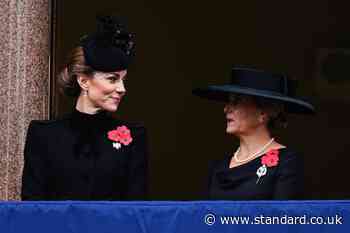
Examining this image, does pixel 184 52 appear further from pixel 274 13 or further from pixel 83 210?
pixel 83 210

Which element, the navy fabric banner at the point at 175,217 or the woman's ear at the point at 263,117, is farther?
the woman's ear at the point at 263,117

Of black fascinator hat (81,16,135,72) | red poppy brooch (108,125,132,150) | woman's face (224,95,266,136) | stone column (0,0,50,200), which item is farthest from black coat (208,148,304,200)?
stone column (0,0,50,200)

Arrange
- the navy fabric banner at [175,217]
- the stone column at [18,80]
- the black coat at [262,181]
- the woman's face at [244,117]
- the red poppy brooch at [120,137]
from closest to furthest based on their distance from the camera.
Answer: the navy fabric banner at [175,217] < the black coat at [262,181] < the red poppy brooch at [120,137] < the woman's face at [244,117] < the stone column at [18,80]

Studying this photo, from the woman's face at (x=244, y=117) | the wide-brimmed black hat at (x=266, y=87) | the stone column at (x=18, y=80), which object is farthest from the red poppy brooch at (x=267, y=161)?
the stone column at (x=18, y=80)

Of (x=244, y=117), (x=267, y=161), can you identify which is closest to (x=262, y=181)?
(x=267, y=161)

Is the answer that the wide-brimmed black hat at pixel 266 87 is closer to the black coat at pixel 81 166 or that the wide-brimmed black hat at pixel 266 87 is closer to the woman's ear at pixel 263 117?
the woman's ear at pixel 263 117

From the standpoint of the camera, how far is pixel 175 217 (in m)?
4.95

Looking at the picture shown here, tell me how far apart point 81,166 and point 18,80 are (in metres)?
1.26

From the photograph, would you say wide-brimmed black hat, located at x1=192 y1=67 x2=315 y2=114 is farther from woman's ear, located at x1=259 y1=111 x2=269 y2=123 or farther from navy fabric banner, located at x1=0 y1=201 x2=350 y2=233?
navy fabric banner, located at x1=0 y1=201 x2=350 y2=233

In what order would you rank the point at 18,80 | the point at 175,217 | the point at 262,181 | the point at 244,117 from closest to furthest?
the point at 175,217 → the point at 262,181 → the point at 244,117 → the point at 18,80

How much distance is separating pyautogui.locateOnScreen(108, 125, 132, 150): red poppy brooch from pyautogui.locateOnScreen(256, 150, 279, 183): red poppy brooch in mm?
637

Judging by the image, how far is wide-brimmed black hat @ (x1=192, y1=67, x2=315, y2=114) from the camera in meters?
5.57

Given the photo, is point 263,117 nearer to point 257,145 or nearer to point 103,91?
point 257,145

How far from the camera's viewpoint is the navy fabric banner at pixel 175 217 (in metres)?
4.89
